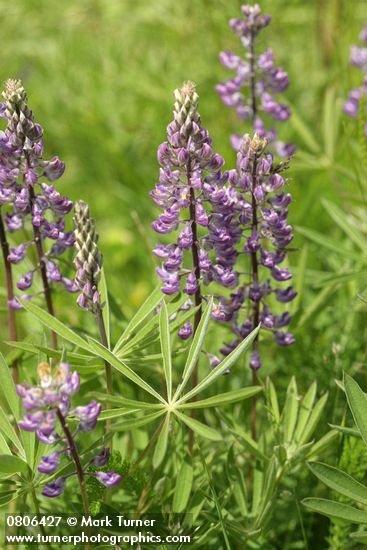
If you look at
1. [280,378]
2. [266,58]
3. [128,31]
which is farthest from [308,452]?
[128,31]

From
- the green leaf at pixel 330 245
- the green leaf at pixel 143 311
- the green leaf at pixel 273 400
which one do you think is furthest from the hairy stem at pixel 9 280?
the green leaf at pixel 330 245

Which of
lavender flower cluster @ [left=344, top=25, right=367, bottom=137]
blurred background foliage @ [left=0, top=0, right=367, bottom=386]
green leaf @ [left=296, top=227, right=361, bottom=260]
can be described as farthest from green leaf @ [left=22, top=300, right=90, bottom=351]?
lavender flower cluster @ [left=344, top=25, right=367, bottom=137]

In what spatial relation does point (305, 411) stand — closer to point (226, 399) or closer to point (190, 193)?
point (226, 399)

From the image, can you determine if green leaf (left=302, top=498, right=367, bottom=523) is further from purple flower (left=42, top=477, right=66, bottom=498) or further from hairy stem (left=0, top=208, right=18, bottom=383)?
hairy stem (left=0, top=208, right=18, bottom=383)

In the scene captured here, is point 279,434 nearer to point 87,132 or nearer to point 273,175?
point 273,175

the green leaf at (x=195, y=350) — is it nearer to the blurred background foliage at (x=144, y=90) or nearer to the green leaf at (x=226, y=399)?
the green leaf at (x=226, y=399)
